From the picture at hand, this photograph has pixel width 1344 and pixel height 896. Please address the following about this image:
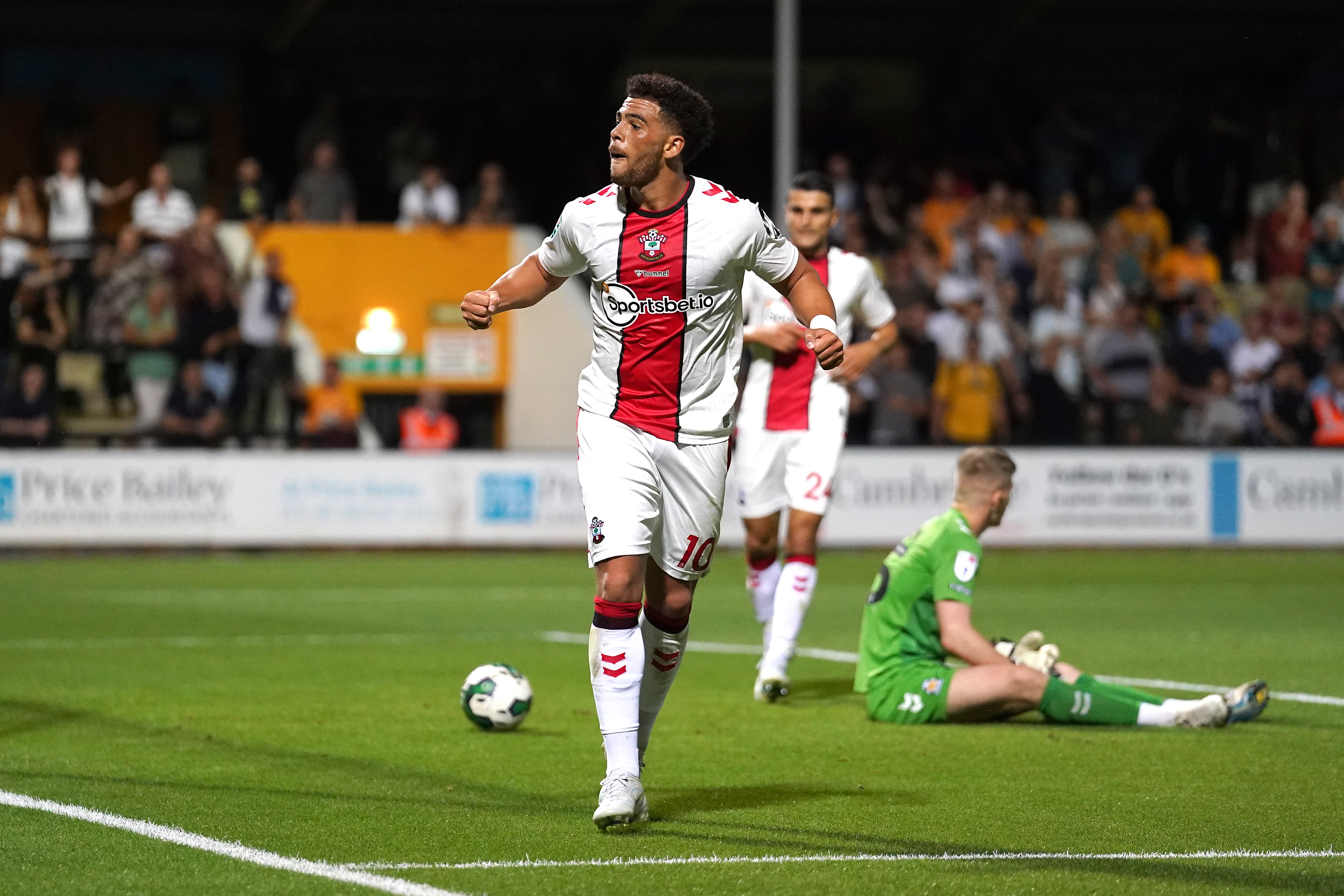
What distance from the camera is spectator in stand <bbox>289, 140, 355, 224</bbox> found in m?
22.8

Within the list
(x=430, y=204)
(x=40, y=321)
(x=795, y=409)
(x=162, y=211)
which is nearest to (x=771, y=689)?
(x=795, y=409)

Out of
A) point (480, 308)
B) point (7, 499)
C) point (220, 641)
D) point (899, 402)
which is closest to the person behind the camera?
point (480, 308)

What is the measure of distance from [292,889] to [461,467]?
14659mm

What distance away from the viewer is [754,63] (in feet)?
95.5

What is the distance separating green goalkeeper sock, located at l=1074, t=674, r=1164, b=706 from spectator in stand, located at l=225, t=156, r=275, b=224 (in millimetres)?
15467

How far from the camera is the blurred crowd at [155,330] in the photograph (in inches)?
790

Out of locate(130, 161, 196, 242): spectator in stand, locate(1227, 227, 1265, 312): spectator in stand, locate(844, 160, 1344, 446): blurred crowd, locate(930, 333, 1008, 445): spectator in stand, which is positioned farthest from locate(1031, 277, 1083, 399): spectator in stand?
locate(130, 161, 196, 242): spectator in stand

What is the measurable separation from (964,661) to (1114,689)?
2.27 ft

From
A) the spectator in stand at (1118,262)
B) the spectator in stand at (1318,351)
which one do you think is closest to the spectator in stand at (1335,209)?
the spectator in stand at (1318,351)

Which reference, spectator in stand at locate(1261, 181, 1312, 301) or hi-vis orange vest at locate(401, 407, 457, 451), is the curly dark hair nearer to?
hi-vis orange vest at locate(401, 407, 457, 451)

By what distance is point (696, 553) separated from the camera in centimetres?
614

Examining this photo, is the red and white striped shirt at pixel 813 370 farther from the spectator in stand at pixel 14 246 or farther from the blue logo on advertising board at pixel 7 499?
the spectator in stand at pixel 14 246

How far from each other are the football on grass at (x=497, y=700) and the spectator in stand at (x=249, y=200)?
1456 centimetres

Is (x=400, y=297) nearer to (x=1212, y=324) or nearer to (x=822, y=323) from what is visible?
(x=1212, y=324)
